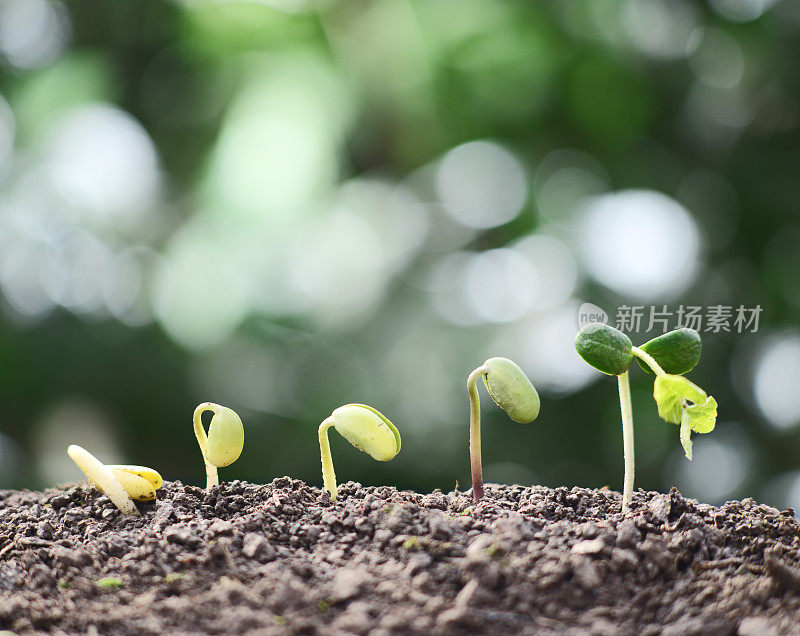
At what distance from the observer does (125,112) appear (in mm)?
2053

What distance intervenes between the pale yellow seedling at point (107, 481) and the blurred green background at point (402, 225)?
134 cm

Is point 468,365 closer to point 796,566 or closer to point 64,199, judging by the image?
point 64,199

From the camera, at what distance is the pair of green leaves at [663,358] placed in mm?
431

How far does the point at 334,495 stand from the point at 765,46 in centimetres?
184

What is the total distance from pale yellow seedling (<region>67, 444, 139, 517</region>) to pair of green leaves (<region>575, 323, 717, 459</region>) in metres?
0.29

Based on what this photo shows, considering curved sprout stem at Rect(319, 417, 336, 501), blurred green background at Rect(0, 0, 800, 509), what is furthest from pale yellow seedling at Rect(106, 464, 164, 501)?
blurred green background at Rect(0, 0, 800, 509)

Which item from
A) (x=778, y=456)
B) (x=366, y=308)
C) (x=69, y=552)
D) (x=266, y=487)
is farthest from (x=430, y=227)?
(x=69, y=552)

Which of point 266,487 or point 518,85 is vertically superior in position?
point 518,85

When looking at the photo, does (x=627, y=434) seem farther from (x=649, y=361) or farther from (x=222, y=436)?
(x=222, y=436)

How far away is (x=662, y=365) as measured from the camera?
0.46 metres

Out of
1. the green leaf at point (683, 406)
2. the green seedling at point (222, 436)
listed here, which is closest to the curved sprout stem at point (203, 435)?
the green seedling at point (222, 436)

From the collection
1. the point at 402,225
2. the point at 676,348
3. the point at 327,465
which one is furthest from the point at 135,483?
the point at 402,225

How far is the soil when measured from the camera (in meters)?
0.33

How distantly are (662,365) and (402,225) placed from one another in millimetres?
1529
